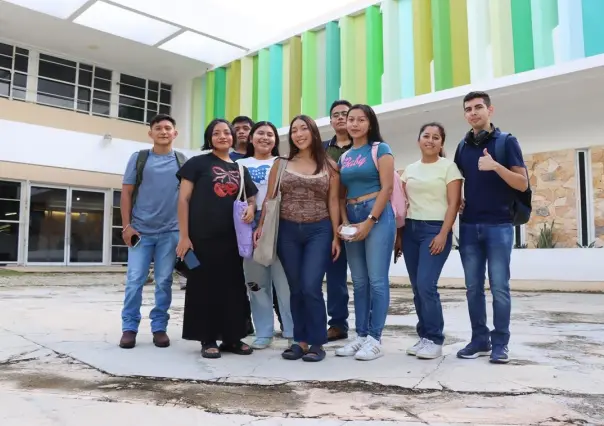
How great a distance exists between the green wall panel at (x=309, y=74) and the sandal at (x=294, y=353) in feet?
30.9

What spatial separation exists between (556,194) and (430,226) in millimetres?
7819

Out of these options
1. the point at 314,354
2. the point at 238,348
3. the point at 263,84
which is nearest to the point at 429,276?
the point at 314,354

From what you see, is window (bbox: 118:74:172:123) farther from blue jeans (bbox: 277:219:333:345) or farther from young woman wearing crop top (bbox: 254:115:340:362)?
blue jeans (bbox: 277:219:333:345)

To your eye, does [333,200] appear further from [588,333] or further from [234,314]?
[588,333]

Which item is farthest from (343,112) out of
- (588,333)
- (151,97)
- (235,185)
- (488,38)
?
(151,97)

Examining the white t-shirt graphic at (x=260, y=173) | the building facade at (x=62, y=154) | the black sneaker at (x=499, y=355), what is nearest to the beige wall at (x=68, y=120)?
the building facade at (x=62, y=154)

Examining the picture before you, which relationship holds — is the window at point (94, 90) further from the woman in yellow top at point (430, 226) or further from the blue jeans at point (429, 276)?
the blue jeans at point (429, 276)

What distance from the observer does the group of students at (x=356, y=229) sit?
3006 mm

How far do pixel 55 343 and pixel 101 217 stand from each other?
11494 mm

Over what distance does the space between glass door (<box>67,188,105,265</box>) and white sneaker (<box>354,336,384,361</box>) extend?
1229 centimetres

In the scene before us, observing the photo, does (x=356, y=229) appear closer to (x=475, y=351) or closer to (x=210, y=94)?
(x=475, y=351)

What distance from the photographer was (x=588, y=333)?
398 centimetres

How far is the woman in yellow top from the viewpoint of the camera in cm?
305

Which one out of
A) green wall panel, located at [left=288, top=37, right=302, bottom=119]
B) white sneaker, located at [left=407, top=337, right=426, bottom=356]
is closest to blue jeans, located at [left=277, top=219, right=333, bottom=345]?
white sneaker, located at [left=407, top=337, right=426, bottom=356]
